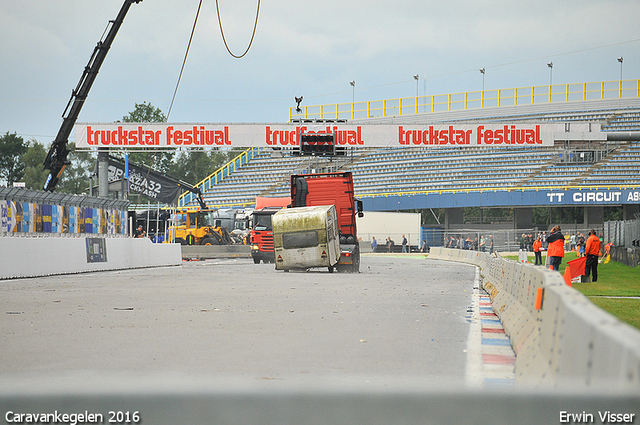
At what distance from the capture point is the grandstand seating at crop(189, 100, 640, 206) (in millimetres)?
57531

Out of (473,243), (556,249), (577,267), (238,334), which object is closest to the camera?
(238,334)

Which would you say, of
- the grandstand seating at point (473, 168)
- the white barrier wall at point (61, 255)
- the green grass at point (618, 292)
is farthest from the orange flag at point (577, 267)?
the grandstand seating at point (473, 168)

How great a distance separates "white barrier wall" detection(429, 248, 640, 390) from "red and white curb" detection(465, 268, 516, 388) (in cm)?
16

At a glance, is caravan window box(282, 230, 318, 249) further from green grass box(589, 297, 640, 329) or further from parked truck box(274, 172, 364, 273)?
green grass box(589, 297, 640, 329)

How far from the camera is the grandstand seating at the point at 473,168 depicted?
57.5 metres

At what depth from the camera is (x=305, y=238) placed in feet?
79.6

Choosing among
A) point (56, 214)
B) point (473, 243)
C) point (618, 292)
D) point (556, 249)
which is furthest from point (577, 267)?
point (473, 243)

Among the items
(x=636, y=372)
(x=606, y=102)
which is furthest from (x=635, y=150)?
(x=636, y=372)

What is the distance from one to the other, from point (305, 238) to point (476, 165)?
39.3 metres

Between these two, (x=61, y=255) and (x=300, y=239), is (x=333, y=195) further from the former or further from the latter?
(x=61, y=255)

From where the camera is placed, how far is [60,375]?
5.73m

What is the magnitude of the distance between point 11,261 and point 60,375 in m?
14.6

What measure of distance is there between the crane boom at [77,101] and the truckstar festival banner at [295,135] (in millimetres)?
2906

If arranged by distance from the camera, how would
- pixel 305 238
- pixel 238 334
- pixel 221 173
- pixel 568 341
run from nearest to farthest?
pixel 568 341 < pixel 238 334 < pixel 305 238 < pixel 221 173
